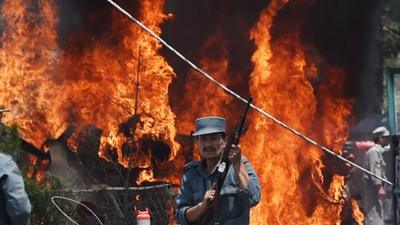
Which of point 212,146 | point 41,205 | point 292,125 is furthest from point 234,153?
point 292,125

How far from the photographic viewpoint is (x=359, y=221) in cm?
1437

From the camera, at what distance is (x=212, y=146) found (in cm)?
670

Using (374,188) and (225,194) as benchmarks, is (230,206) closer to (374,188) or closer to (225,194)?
(225,194)

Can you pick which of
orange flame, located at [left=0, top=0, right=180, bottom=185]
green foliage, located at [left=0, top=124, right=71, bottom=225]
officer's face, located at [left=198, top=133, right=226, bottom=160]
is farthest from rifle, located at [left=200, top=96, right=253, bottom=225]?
orange flame, located at [left=0, top=0, right=180, bottom=185]

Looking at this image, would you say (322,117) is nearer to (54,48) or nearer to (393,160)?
(54,48)

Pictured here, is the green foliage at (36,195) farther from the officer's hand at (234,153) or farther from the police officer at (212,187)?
the officer's hand at (234,153)

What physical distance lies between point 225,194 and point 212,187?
133mm

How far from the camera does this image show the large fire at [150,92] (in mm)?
14461

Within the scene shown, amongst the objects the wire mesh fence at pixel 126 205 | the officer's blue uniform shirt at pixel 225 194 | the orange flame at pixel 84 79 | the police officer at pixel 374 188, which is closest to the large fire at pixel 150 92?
the orange flame at pixel 84 79

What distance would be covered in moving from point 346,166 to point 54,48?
4809 millimetres

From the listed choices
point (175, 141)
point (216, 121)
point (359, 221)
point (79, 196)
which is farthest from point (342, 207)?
point (216, 121)

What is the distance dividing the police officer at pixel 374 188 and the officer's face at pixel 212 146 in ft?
25.4

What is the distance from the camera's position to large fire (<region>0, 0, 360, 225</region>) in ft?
47.4

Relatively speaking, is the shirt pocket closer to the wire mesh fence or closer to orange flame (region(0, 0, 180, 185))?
the wire mesh fence
